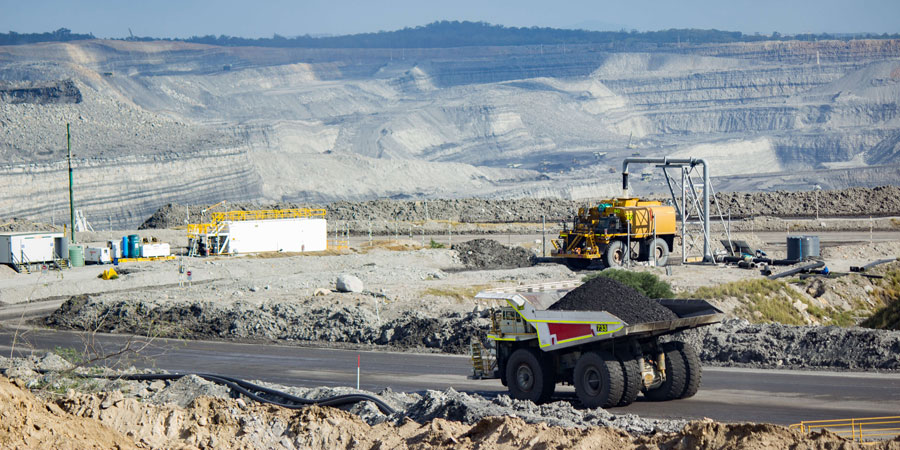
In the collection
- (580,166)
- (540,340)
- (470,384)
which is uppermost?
(580,166)

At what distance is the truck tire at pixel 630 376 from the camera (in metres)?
15.2

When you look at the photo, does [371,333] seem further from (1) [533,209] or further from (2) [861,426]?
(1) [533,209]

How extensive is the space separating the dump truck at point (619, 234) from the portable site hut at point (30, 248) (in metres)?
21.8

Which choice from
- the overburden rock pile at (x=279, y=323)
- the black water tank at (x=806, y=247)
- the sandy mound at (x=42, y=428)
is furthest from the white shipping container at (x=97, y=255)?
the sandy mound at (x=42, y=428)

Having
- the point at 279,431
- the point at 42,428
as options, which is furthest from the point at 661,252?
the point at 42,428

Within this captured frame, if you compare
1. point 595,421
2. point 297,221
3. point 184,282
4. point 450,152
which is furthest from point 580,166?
point 595,421

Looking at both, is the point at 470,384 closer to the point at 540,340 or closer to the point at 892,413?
the point at 540,340

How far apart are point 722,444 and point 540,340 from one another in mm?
5281

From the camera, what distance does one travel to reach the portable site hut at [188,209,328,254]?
45906mm

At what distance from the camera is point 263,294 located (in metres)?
34.8

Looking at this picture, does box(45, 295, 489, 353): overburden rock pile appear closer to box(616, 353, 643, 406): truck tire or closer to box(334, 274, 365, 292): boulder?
box(334, 274, 365, 292): boulder

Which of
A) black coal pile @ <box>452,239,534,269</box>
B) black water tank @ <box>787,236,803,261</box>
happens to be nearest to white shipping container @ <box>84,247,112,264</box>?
black coal pile @ <box>452,239,534,269</box>

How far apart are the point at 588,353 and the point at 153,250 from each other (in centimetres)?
3370

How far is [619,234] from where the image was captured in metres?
38.3
